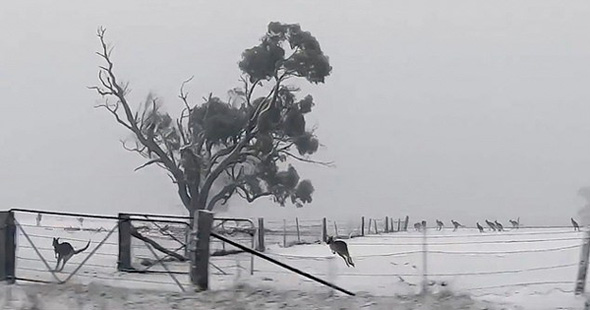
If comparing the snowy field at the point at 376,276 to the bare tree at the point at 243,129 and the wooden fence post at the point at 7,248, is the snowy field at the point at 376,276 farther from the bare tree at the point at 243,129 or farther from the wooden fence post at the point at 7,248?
the bare tree at the point at 243,129

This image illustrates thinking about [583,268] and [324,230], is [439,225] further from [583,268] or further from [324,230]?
[583,268]

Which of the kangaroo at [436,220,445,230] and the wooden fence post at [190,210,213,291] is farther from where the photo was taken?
the kangaroo at [436,220,445,230]

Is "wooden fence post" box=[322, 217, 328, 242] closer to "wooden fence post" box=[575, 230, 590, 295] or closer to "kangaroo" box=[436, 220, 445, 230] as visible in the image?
"kangaroo" box=[436, 220, 445, 230]

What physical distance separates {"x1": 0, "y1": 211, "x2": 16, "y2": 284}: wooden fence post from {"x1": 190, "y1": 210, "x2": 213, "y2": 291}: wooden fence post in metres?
3.02

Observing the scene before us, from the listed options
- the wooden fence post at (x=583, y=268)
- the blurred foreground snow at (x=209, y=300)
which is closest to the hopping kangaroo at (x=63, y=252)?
the blurred foreground snow at (x=209, y=300)

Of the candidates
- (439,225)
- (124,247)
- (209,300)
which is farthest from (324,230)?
(209,300)

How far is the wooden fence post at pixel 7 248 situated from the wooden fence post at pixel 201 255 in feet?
9.90

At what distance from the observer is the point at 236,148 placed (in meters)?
38.6

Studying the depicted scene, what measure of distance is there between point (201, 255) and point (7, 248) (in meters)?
3.19

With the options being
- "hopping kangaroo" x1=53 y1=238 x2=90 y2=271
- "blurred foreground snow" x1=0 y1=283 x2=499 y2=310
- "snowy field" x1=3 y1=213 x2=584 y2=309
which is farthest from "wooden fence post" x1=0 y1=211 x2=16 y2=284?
"hopping kangaroo" x1=53 y1=238 x2=90 y2=271

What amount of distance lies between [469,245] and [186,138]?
2001 cm

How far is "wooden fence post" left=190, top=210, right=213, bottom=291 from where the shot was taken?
10797mm

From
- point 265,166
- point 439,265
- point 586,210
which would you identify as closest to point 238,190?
point 265,166

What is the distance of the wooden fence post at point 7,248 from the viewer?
40.3 feet
